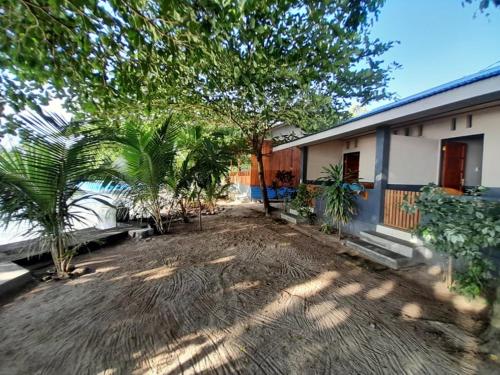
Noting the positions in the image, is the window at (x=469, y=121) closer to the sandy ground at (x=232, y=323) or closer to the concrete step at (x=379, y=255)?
the concrete step at (x=379, y=255)

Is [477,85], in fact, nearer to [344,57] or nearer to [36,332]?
[344,57]

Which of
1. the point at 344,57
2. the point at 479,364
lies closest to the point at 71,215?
the point at 479,364

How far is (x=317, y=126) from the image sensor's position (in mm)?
7703

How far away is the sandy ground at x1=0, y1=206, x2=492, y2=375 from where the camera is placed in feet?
6.04

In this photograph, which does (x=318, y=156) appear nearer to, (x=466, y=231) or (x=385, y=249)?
(x=385, y=249)

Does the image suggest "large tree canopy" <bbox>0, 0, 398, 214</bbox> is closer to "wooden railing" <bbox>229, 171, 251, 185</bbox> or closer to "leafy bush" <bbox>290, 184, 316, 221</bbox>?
"leafy bush" <bbox>290, 184, 316, 221</bbox>

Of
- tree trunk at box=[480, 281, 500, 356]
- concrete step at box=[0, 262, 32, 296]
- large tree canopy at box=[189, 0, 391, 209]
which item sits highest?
large tree canopy at box=[189, 0, 391, 209]

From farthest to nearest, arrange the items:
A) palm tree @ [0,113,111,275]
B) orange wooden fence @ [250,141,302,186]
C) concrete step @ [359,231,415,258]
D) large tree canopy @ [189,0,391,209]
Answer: orange wooden fence @ [250,141,302,186], concrete step @ [359,231,415,258], palm tree @ [0,113,111,275], large tree canopy @ [189,0,391,209]

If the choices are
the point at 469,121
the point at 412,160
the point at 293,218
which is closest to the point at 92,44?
the point at 293,218

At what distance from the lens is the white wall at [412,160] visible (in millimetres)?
5695

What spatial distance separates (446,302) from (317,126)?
5.95 m

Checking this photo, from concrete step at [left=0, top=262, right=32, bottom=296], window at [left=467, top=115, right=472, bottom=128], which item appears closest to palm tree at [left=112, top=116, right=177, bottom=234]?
concrete step at [left=0, top=262, right=32, bottom=296]

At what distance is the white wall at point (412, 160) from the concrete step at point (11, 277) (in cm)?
711

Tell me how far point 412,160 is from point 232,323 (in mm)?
5904
